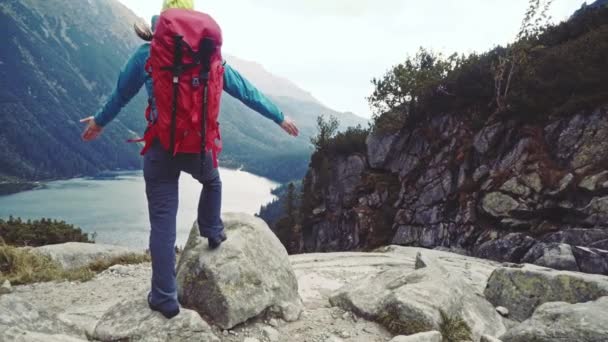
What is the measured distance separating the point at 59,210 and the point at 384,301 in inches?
6212

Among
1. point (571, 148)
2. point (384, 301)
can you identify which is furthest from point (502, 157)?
point (384, 301)

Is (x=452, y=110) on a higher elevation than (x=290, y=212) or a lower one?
higher

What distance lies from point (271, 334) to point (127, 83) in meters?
3.37

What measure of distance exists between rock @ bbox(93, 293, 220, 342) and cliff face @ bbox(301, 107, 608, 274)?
32.0ft

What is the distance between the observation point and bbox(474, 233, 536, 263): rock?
16641 millimetres

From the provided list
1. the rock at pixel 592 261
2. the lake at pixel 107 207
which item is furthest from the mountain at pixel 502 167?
the lake at pixel 107 207

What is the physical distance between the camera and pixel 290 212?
64.8 metres

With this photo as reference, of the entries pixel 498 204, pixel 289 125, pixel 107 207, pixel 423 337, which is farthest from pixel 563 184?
pixel 107 207

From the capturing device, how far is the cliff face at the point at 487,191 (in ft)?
52.3

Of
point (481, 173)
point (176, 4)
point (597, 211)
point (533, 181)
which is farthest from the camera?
point (481, 173)

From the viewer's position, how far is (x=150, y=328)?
407cm

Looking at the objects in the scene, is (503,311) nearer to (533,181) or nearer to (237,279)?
(237,279)

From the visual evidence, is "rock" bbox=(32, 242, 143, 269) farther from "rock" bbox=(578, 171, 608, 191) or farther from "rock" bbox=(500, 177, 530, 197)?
"rock" bbox=(500, 177, 530, 197)

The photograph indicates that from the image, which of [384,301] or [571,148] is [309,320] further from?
[571,148]
